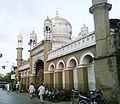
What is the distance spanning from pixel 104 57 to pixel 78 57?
16.2 feet

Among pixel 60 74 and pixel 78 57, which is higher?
pixel 78 57

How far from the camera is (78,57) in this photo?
18.8 metres

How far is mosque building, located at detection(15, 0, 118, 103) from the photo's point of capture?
46.1 feet

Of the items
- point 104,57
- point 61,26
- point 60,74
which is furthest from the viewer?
point 61,26

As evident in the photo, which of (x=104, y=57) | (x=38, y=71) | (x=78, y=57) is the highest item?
(x=78, y=57)

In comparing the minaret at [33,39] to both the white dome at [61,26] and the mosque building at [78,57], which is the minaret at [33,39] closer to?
the mosque building at [78,57]

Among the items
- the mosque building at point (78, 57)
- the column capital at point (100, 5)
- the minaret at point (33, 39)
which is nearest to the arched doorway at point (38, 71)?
the mosque building at point (78, 57)

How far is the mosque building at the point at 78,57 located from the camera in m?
14.0

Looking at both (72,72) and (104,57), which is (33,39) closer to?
(72,72)

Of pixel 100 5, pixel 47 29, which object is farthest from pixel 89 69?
pixel 47 29

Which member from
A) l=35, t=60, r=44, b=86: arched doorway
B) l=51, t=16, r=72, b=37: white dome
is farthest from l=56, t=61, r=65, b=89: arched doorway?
l=35, t=60, r=44, b=86: arched doorway

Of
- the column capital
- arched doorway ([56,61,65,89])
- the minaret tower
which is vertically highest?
the minaret tower

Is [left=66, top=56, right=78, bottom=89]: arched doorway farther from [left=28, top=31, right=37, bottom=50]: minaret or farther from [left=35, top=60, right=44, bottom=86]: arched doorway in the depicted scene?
[left=28, top=31, right=37, bottom=50]: minaret

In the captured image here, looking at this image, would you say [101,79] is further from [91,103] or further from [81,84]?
[81,84]
